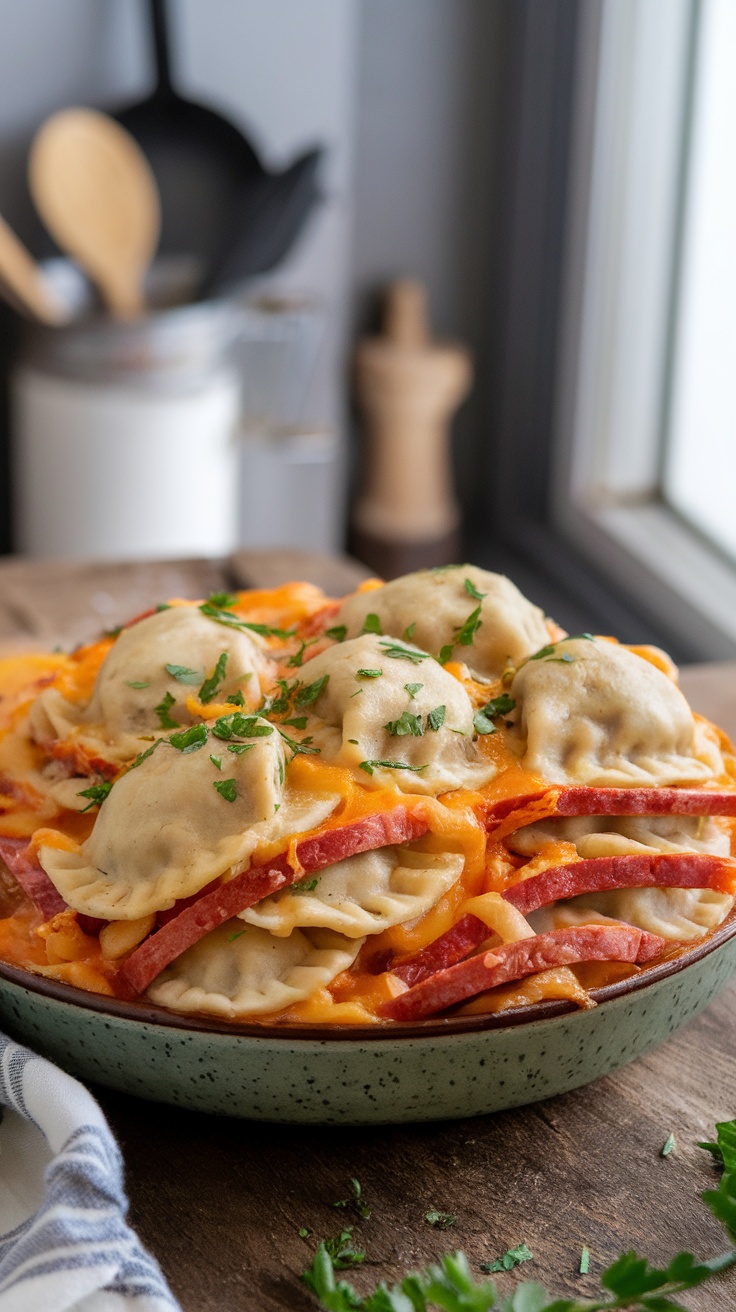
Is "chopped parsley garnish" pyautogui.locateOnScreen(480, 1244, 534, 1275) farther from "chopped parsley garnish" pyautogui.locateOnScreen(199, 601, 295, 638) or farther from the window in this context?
the window

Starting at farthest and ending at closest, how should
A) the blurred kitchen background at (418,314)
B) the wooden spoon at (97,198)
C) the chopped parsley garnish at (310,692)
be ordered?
the blurred kitchen background at (418,314) < the wooden spoon at (97,198) < the chopped parsley garnish at (310,692)

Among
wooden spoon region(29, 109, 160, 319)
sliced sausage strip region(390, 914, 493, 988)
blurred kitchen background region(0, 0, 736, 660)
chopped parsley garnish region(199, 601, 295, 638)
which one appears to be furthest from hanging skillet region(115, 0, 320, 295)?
sliced sausage strip region(390, 914, 493, 988)

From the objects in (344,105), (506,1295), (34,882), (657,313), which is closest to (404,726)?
(34,882)

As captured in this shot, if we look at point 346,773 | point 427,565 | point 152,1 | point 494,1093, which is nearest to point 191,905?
point 346,773

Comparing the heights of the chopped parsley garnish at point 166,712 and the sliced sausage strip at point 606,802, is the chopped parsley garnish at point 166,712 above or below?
above

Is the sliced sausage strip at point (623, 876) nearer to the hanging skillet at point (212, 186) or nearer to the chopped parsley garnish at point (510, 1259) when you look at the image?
the chopped parsley garnish at point (510, 1259)

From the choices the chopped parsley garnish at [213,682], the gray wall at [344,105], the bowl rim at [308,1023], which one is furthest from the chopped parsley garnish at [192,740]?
the gray wall at [344,105]
